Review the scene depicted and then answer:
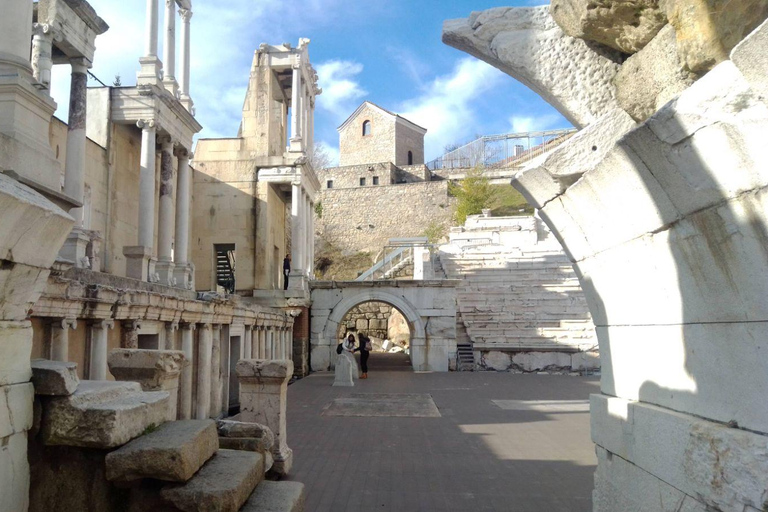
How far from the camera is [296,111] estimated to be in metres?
22.9

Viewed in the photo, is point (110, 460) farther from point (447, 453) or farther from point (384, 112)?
point (384, 112)

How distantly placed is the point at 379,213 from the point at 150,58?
42236 millimetres

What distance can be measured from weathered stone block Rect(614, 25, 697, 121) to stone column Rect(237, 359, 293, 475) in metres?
4.91

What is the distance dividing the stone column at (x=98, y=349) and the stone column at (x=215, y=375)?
3643 mm

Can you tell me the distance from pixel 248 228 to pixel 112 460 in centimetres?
2003

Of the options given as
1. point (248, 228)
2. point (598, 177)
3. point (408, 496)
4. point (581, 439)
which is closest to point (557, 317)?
point (248, 228)

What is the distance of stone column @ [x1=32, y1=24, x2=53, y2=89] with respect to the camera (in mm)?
11594

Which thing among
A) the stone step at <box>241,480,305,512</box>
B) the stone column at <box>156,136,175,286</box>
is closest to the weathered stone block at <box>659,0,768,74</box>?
the stone step at <box>241,480,305,512</box>

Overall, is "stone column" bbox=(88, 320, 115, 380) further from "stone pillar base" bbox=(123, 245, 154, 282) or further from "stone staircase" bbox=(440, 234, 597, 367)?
"stone staircase" bbox=(440, 234, 597, 367)

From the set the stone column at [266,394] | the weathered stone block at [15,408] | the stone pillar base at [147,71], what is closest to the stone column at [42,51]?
the stone pillar base at [147,71]

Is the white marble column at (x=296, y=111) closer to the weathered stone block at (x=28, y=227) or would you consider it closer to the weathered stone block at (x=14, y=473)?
the weathered stone block at (x=28, y=227)

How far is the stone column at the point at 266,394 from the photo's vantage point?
23.0ft

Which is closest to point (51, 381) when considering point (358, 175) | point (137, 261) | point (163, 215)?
point (137, 261)

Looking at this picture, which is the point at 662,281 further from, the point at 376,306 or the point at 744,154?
the point at 376,306
